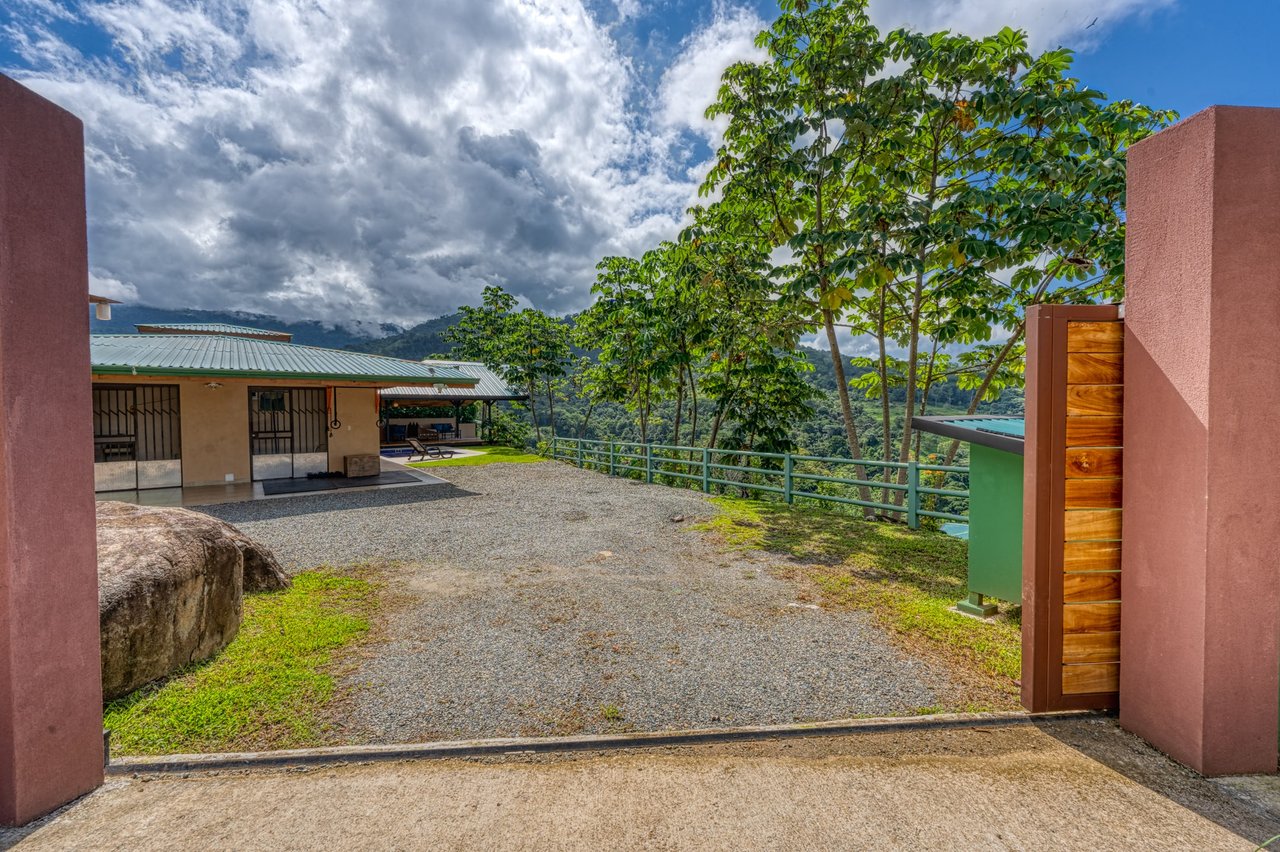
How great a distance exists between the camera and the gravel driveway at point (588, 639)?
290 cm

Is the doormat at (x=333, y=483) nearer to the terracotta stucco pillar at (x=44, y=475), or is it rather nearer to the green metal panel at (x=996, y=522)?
the terracotta stucco pillar at (x=44, y=475)

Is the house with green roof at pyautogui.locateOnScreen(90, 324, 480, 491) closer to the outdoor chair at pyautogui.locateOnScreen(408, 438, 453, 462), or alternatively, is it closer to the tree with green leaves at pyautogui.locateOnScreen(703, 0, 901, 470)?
the outdoor chair at pyautogui.locateOnScreen(408, 438, 453, 462)

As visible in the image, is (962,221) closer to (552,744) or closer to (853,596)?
(853,596)

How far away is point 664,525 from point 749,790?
557 cm

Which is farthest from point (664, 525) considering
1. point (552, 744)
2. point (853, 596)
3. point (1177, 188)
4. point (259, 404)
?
point (259, 404)

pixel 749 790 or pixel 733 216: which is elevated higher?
pixel 733 216

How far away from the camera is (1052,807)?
212 centimetres

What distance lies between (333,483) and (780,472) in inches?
382

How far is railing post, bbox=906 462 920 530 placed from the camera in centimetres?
718

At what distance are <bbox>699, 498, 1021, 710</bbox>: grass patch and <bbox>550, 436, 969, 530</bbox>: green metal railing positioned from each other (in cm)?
38

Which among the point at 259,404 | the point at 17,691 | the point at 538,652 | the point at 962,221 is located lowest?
the point at 538,652

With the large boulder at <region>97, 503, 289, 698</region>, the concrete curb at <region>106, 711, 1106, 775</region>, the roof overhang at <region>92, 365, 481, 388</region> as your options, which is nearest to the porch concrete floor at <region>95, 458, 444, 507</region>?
the roof overhang at <region>92, 365, 481, 388</region>

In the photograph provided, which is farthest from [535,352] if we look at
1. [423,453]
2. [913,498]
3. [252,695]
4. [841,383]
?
[252,695]

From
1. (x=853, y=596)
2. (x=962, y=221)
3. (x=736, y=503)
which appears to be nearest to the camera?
(x=853, y=596)
